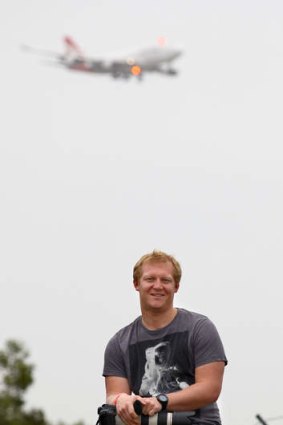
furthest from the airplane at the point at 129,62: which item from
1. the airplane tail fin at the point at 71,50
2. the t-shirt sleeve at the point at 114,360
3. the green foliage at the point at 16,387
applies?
the t-shirt sleeve at the point at 114,360

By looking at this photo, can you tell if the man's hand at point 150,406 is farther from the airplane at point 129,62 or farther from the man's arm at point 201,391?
the airplane at point 129,62

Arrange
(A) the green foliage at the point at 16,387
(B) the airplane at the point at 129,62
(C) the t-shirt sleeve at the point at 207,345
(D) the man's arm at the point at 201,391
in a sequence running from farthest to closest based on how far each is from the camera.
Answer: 1. (B) the airplane at the point at 129,62
2. (A) the green foliage at the point at 16,387
3. (C) the t-shirt sleeve at the point at 207,345
4. (D) the man's arm at the point at 201,391

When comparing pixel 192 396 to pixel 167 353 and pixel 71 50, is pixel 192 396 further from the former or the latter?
pixel 71 50

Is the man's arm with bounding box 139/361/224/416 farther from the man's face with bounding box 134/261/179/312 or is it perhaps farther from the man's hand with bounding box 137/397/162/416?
the man's face with bounding box 134/261/179/312

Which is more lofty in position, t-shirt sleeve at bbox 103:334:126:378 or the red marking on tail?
the red marking on tail

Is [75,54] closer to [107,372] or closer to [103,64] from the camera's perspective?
[103,64]

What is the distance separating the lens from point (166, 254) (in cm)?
841

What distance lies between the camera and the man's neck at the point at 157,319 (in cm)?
848

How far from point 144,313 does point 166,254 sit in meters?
0.35

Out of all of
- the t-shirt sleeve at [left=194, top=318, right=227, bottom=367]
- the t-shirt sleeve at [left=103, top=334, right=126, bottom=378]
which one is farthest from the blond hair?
the t-shirt sleeve at [left=103, top=334, right=126, bottom=378]

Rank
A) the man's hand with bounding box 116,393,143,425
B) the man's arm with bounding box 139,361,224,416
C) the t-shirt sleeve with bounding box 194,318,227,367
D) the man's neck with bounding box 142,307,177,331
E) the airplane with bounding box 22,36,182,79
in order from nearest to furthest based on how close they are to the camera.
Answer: the man's hand with bounding box 116,393,143,425
the man's arm with bounding box 139,361,224,416
the t-shirt sleeve with bounding box 194,318,227,367
the man's neck with bounding box 142,307,177,331
the airplane with bounding box 22,36,182,79

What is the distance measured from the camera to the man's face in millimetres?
8414

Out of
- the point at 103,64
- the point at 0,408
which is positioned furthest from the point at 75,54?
the point at 0,408

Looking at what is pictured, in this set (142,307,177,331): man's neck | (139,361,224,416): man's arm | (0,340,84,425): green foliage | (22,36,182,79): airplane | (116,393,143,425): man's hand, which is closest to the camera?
(116,393,143,425): man's hand
